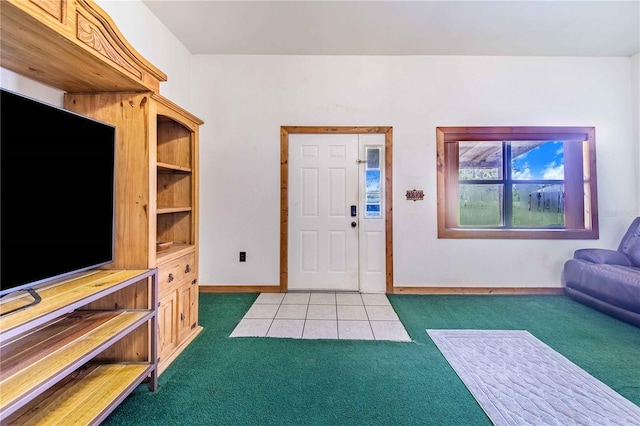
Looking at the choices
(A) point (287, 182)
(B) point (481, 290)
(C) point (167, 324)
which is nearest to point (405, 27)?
(A) point (287, 182)

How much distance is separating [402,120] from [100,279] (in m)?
3.29

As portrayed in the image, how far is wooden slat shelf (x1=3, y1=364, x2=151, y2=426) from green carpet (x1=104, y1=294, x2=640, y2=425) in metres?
0.18

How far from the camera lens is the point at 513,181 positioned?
337 centimetres

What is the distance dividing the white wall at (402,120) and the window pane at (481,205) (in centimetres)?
31

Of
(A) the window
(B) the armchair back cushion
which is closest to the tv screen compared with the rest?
(A) the window

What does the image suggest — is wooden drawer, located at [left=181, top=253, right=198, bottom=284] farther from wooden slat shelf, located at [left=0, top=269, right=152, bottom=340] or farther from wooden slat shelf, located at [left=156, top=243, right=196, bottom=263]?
wooden slat shelf, located at [left=0, top=269, right=152, bottom=340]

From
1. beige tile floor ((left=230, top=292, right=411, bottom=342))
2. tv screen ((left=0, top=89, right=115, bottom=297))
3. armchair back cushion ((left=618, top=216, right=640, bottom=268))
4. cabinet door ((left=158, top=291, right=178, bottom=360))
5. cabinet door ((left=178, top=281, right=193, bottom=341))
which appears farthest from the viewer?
armchair back cushion ((left=618, top=216, right=640, bottom=268))

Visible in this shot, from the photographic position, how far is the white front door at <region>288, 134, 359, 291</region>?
3281 mm

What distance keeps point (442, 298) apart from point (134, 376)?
297 centimetres

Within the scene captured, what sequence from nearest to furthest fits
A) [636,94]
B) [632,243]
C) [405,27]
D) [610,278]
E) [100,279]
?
[100,279]
[610,278]
[405,27]
[632,243]
[636,94]

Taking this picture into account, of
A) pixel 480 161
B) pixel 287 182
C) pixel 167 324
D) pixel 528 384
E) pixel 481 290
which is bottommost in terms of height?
pixel 528 384

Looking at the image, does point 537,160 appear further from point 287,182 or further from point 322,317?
point 322,317

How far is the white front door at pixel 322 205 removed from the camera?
3.28 meters

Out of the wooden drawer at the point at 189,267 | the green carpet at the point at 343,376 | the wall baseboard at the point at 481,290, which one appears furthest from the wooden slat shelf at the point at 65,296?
the wall baseboard at the point at 481,290
